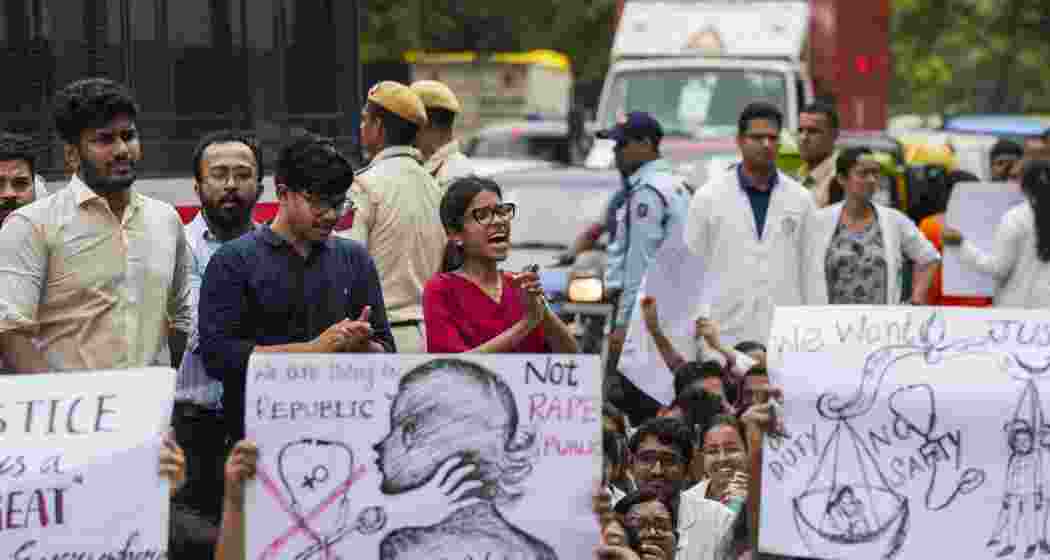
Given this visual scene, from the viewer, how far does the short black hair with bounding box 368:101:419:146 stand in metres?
8.17

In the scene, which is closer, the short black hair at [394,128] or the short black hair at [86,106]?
the short black hair at [86,106]

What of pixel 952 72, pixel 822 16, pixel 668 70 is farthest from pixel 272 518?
pixel 952 72

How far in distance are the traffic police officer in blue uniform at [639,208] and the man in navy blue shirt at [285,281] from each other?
4.65 meters

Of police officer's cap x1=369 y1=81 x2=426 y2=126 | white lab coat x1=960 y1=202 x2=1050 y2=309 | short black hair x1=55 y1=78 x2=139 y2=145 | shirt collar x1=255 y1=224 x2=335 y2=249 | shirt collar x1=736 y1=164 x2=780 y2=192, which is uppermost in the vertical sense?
short black hair x1=55 y1=78 x2=139 y2=145

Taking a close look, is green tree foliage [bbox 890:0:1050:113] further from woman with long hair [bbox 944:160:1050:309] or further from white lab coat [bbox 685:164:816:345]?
white lab coat [bbox 685:164:816:345]

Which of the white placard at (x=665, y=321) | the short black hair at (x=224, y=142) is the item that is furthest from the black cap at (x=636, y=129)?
the short black hair at (x=224, y=142)

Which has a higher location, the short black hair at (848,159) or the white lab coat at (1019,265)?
the short black hair at (848,159)

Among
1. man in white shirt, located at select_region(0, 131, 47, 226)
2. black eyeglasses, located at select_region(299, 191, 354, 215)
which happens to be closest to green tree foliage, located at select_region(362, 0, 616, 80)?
man in white shirt, located at select_region(0, 131, 47, 226)

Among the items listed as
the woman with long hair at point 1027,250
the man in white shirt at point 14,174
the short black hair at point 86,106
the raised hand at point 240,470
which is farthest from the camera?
the woman with long hair at point 1027,250

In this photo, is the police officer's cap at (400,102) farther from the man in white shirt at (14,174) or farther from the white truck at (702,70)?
the white truck at (702,70)

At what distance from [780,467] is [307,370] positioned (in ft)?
3.87

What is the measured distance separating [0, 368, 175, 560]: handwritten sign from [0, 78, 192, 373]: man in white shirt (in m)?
0.73

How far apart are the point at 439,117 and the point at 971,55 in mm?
62008

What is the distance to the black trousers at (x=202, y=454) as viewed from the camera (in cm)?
676
